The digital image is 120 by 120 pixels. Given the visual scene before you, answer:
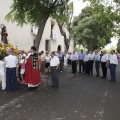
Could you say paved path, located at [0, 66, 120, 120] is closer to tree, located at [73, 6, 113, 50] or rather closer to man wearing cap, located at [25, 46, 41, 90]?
man wearing cap, located at [25, 46, 41, 90]

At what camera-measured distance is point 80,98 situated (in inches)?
391

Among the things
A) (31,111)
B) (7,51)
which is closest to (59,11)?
(7,51)

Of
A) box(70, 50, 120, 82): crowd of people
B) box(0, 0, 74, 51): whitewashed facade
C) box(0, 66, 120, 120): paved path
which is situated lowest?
box(0, 66, 120, 120): paved path

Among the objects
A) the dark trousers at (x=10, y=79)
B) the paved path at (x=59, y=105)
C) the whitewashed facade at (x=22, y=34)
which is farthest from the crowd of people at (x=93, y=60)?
the whitewashed facade at (x=22, y=34)

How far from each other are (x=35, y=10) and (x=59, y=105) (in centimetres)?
945

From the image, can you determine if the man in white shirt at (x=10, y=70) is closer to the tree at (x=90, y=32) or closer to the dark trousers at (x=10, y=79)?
the dark trousers at (x=10, y=79)

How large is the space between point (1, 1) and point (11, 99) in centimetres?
1544

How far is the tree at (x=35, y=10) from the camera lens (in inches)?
655

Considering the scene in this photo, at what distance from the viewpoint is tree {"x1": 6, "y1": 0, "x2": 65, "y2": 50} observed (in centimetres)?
1662

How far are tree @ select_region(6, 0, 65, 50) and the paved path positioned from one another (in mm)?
6475

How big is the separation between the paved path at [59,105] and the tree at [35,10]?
21.2ft

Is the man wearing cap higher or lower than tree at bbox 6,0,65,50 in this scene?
lower

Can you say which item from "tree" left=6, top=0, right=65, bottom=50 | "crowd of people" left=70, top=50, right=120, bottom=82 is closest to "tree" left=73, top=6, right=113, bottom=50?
"crowd of people" left=70, top=50, right=120, bottom=82

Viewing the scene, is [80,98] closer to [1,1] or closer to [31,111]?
[31,111]
